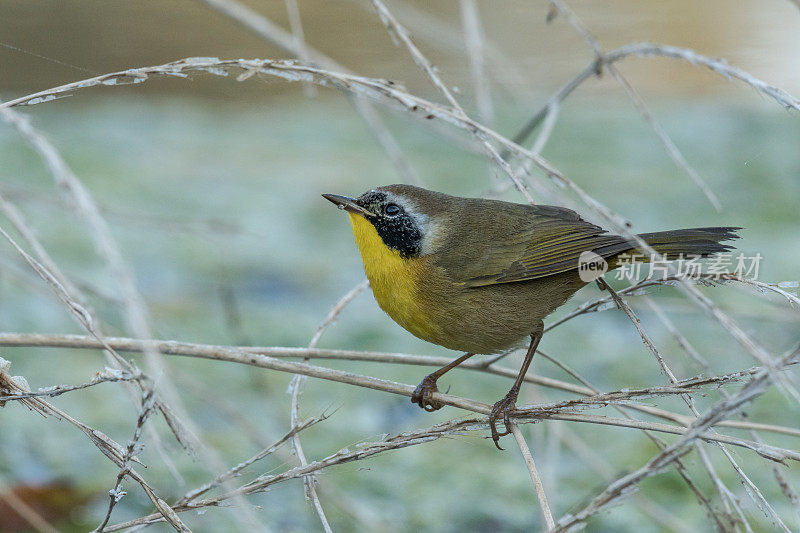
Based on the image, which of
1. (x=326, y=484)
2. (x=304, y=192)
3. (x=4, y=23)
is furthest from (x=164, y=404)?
(x=4, y=23)

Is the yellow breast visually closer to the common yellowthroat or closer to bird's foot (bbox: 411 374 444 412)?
the common yellowthroat

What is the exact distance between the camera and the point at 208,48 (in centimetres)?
834

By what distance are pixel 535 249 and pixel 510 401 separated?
1.99 feet

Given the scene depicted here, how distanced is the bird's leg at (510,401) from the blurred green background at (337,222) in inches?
7.6

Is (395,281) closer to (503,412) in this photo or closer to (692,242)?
(503,412)

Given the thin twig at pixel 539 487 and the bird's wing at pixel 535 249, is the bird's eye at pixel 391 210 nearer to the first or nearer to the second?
the bird's wing at pixel 535 249

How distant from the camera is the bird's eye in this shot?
3006 mm

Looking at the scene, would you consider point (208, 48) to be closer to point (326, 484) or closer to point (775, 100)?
point (326, 484)

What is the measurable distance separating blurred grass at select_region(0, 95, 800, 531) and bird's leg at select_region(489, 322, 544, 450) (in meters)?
0.44

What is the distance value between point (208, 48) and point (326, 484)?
669 centimetres

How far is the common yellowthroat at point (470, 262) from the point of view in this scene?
9.11 feet

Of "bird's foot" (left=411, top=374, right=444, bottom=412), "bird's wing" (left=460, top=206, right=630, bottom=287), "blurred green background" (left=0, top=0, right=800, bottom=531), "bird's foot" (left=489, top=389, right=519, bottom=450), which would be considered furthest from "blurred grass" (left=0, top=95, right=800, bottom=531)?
"bird's wing" (left=460, top=206, right=630, bottom=287)

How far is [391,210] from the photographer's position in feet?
9.88

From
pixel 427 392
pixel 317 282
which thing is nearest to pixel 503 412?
pixel 427 392
